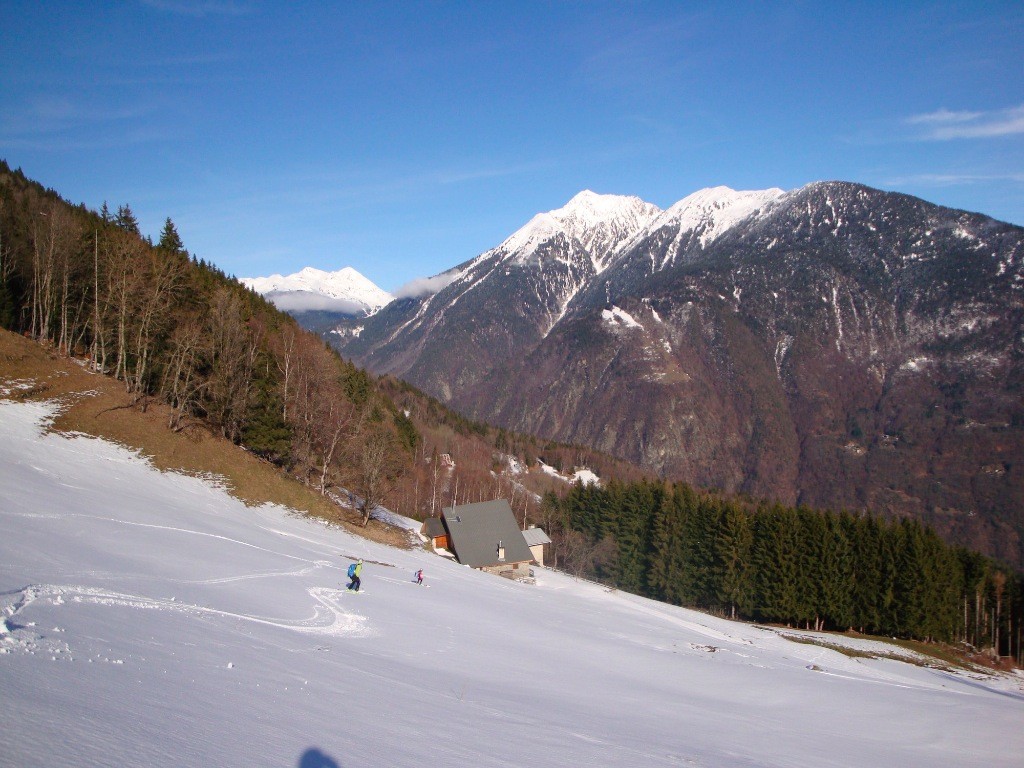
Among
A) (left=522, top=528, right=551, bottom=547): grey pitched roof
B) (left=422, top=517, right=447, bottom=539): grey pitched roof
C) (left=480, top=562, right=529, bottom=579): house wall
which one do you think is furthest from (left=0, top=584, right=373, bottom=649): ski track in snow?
(left=522, top=528, right=551, bottom=547): grey pitched roof

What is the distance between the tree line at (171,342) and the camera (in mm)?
47062

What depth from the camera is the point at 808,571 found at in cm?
6650

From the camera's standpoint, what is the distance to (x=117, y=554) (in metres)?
20.6

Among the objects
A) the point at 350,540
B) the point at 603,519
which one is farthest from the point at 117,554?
the point at 603,519

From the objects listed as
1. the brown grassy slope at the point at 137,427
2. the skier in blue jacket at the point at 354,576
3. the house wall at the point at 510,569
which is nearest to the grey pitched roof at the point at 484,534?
the house wall at the point at 510,569

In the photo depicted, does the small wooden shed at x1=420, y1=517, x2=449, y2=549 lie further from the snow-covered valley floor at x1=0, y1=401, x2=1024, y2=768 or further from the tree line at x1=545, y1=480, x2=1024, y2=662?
the snow-covered valley floor at x1=0, y1=401, x2=1024, y2=768

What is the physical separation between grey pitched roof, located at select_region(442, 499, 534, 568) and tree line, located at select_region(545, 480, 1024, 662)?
19.4 metres

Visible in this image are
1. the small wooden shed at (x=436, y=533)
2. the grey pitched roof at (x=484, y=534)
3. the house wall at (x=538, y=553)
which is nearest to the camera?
the grey pitched roof at (x=484, y=534)

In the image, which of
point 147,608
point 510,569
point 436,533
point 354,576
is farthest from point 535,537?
point 147,608

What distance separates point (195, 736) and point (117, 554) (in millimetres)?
15470

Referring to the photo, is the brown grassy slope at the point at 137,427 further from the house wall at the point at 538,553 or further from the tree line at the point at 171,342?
the house wall at the point at 538,553

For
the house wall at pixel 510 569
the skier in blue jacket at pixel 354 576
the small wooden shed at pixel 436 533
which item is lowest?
the house wall at pixel 510 569

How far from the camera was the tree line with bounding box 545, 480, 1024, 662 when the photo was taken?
65.5m

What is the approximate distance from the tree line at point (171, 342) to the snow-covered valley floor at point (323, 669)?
10.5 m
